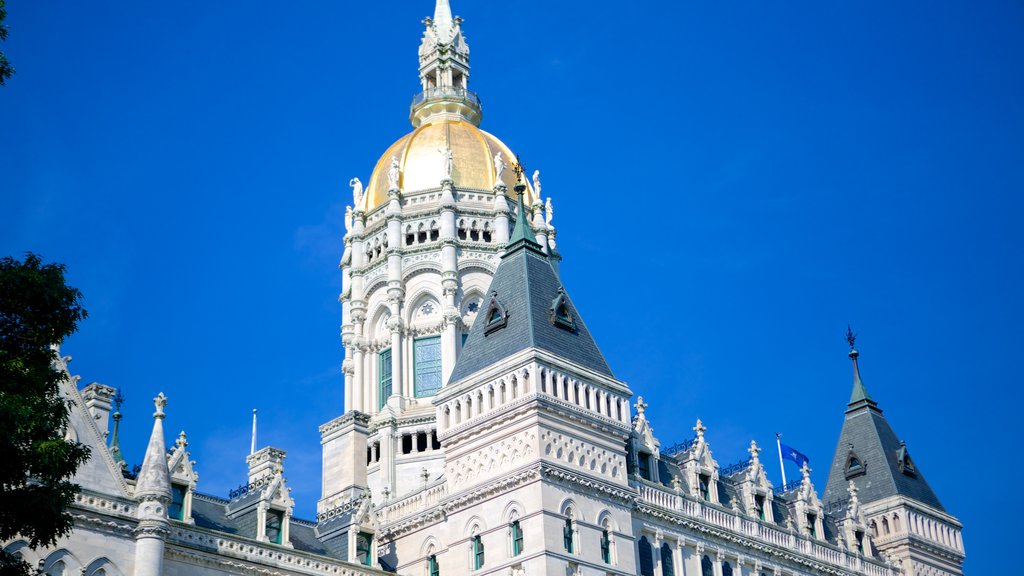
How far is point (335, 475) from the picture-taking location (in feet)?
217

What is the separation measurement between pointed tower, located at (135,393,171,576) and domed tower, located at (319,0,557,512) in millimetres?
26047

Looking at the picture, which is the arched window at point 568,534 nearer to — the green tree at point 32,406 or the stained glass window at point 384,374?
the green tree at point 32,406

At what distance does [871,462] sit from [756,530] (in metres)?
15.7

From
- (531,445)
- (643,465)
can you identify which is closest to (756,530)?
(643,465)

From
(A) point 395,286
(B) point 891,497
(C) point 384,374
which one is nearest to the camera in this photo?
(B) point 891,497

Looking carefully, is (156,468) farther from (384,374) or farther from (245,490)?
(384,374)

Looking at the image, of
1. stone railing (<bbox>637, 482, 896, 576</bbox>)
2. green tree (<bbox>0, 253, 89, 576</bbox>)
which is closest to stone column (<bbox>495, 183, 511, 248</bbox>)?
stone railing (<bbox>637, 482, 896, 576</bbox>)

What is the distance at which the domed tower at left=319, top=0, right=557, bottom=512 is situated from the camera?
3012 inches

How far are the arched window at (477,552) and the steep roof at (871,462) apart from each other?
28.5m

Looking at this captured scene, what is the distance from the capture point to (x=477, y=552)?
2142 inches

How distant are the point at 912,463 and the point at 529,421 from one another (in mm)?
32033

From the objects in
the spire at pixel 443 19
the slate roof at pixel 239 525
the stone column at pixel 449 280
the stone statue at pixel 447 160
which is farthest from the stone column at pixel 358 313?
the slate roof at pixel 239 525

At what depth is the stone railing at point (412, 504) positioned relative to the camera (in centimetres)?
5753

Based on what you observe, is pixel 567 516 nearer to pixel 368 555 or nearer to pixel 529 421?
pixel 529 421
